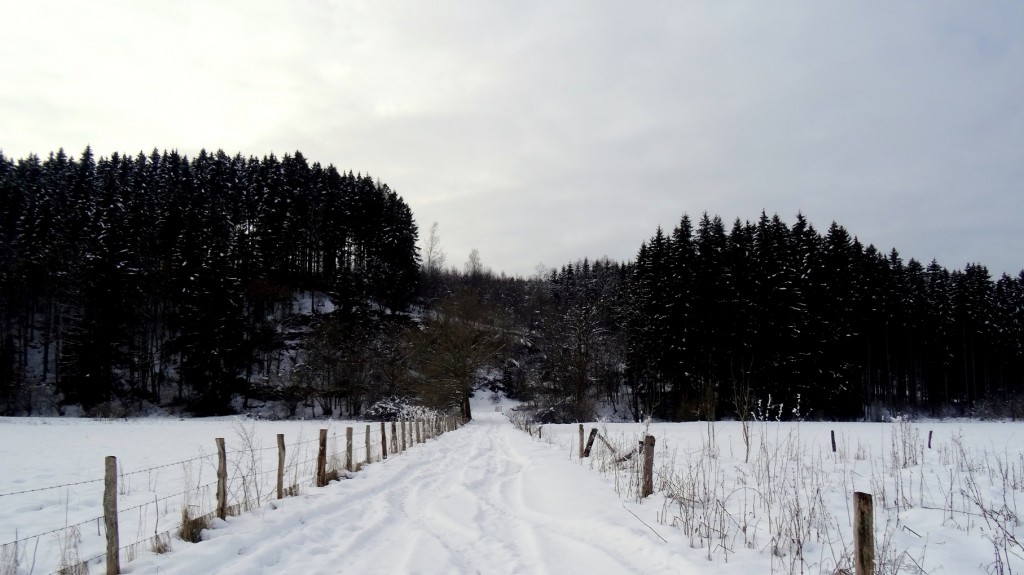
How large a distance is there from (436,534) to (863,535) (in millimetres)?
4438

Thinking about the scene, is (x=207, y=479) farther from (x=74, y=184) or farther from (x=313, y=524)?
(x=74, y=184)

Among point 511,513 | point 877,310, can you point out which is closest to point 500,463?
point 511,513

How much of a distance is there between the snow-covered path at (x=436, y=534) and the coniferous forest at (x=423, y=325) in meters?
24.3

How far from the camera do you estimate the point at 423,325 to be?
152 feet

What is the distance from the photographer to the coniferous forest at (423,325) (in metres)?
37.4

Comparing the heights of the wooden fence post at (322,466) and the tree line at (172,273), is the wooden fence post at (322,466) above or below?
below

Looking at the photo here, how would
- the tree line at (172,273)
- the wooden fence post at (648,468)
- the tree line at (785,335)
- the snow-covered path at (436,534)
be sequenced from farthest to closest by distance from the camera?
the tree line at (172,273) < the tree line at (785,335) < the wooden fence post at (648,468) < the snow-covered path at (436,534)

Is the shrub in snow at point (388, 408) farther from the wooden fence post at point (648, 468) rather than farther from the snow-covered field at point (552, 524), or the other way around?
the wooden fence post at point (648, 468)

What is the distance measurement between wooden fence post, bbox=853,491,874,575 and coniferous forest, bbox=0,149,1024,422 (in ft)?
91.7

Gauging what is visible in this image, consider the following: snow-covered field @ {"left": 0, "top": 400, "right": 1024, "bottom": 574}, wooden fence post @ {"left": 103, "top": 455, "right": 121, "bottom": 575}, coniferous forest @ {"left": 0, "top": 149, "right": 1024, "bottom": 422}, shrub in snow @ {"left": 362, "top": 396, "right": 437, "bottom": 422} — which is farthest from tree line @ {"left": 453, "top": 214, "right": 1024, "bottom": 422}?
wooden fence post @ {"left": 103, "top": 455, "right": 121, "bottom": 575}

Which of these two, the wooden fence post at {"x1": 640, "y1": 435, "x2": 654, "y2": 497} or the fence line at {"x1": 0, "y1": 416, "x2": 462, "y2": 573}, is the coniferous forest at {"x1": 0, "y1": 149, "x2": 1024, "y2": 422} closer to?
the wooden fence post at {"x1": 640, "y1": 435, "x2": 654, "y2": 497}

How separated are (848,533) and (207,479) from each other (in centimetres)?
1183

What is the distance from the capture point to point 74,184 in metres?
57.2

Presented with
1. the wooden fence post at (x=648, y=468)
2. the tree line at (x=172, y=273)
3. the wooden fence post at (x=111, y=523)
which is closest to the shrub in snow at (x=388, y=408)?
the tree line at (x=172, y=273)
